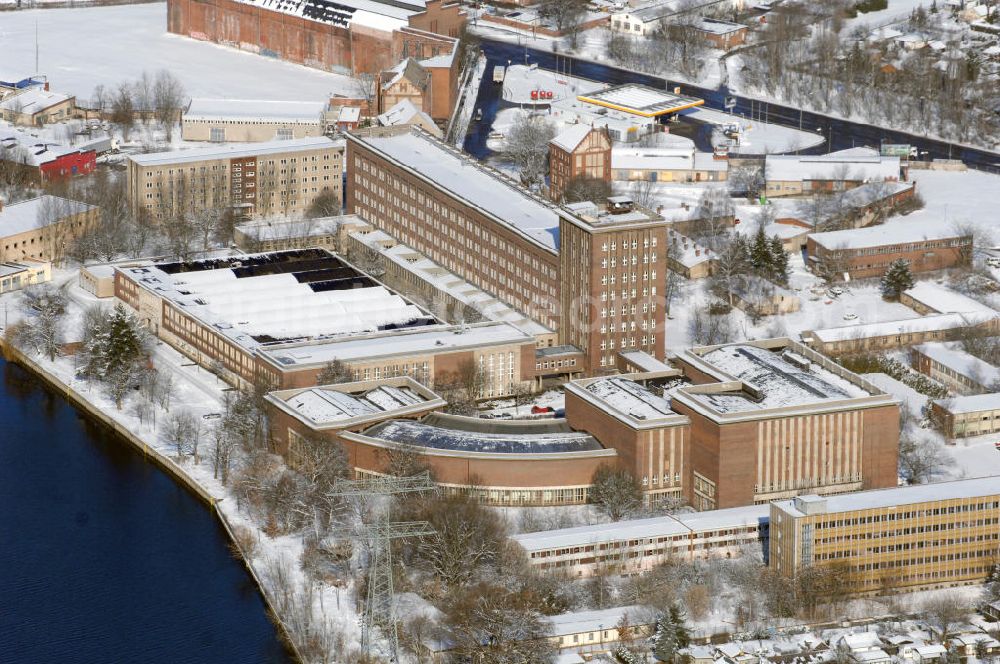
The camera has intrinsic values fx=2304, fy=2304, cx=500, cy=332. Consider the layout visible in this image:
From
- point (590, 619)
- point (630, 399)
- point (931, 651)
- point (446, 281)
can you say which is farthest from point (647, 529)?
point (446, 281)

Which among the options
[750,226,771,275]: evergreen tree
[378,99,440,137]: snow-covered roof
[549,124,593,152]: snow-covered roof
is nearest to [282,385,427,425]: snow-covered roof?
[750,226,771,275]: evergreen tree

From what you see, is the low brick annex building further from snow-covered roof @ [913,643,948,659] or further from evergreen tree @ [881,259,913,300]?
snow-covered roof @ [913,643,948,659]

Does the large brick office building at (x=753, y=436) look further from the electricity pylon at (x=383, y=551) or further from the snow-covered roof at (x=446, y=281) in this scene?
the snow-covered roof at (x=446, y=281)

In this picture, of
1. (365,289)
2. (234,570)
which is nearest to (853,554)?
(234,570)

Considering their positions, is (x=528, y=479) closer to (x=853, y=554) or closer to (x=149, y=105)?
(x=853, y=554)

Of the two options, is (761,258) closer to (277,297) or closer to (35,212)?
(277,297)

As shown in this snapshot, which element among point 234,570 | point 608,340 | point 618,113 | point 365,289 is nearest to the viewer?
point 234,570
